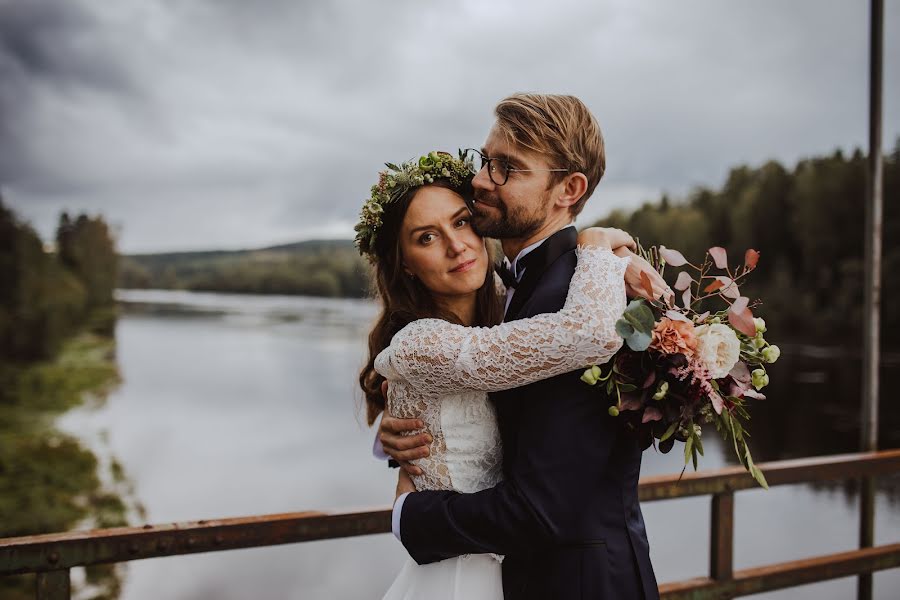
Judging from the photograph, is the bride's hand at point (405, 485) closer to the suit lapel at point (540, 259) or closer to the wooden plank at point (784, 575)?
the suit lapel at point (540, 259)

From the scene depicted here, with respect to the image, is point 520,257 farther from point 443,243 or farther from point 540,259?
point 443,243

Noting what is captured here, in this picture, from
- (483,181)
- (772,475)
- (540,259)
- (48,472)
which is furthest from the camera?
(48,472)

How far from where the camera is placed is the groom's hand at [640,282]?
1614 mm

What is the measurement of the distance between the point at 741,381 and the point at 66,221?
65.1 metres

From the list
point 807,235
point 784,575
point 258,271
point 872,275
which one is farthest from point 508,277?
point 258,271

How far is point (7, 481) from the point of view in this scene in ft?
69.5

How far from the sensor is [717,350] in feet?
5.01

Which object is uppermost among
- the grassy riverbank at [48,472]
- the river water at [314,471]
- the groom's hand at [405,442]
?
the groom's hand at [405,442]

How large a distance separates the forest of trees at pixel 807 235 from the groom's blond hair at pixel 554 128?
42.7 m

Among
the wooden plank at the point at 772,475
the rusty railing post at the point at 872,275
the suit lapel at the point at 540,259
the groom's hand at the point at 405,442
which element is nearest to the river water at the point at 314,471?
the groom's hand at the point at 405,442

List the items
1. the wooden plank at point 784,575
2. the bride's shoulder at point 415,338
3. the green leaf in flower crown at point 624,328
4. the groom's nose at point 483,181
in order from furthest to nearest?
the wooden plank at point 784,575 < the groom's nose at point 483,181 < the bride's shoulder at point 415,338 < the green leaf in flower crown at point 624,328

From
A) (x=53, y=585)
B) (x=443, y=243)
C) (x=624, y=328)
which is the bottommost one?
(x=53, y=585)

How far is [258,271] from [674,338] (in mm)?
109415

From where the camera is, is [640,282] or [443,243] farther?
[443,243]
